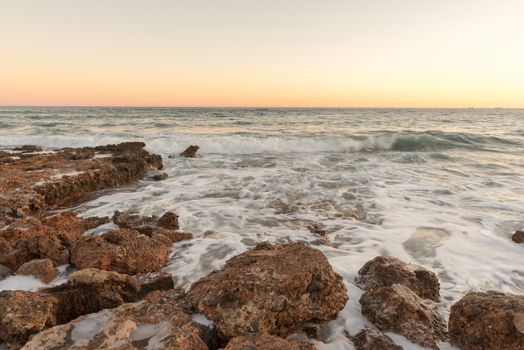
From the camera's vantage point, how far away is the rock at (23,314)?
238cm

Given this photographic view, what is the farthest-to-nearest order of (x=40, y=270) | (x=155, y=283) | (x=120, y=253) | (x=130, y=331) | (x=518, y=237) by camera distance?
(x=518, y=237) → (x=120, y=253) → (x=40, y=270) → (x=155, y=283) → (x=130, y=331)

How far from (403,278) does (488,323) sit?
102cm

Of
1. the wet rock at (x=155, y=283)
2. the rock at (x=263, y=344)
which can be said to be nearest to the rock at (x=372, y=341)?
the rock at (x=263, y=344)

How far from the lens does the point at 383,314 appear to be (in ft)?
9.09

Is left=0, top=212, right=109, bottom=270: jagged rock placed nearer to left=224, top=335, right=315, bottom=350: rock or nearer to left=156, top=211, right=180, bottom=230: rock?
left=156, top=211, right=180, bottom=230: rock

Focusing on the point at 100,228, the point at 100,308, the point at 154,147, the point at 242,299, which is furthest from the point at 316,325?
the point at 154,147

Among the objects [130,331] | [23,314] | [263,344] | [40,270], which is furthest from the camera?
[40,270]

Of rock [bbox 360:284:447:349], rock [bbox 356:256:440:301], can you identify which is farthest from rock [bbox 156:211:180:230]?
rock [bbox 360:284:447:349]

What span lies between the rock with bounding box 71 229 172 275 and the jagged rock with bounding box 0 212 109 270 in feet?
0.79

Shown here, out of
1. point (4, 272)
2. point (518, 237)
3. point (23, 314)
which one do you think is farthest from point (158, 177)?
point (518, 237)

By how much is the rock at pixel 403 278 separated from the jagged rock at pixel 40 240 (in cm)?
332

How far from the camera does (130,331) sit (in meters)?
2.27

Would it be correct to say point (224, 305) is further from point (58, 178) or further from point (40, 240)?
point (58, 178)

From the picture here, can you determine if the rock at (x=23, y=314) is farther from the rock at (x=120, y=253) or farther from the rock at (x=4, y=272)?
the rock at (x=4, y=272)
